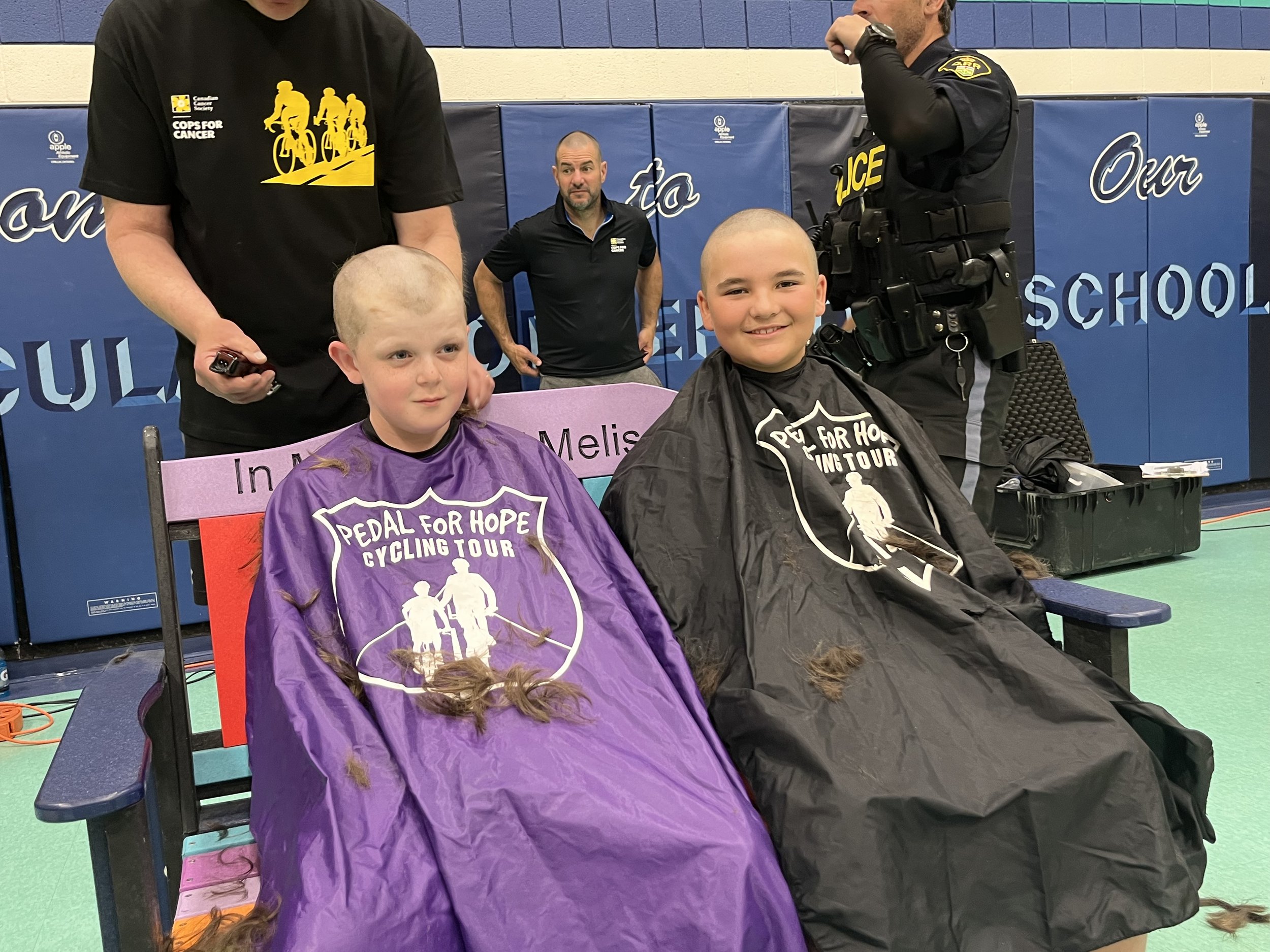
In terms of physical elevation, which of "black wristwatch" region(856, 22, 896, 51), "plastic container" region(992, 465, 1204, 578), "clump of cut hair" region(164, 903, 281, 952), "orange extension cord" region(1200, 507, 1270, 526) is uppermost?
"black wristwatch" region(856, 22, 896, 51)

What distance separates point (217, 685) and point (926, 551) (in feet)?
3.62

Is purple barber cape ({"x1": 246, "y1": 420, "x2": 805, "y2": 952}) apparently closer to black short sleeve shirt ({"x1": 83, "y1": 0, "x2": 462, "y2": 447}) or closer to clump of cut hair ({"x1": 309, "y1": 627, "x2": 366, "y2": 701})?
clump of cut hair ({"x1": 309, "y1": 627, "x2": 366, "y2": 701})

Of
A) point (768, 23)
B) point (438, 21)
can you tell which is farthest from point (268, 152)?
point (768, 23)

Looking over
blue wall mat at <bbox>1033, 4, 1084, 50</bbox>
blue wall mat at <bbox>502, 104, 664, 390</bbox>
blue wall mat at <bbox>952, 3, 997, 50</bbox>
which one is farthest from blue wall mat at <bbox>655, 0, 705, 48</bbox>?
blue wall mat at <bbox>1033, 4, 1084, 50</bbox>

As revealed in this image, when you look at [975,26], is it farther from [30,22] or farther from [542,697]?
[542,697]

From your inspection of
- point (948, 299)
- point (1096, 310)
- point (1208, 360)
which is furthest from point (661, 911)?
point (1208, 360)

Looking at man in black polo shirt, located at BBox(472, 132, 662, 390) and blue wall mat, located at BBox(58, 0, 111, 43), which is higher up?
blue wall mat, located at BBox(58, 0, 111, 43)

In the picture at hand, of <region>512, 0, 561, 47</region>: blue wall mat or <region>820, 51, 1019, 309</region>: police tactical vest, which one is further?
<region>512, 0, 561, 47</region>: blue wall mat

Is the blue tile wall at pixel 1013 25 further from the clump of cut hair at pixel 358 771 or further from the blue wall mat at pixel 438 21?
the clump of cut hair at pixel 358 771

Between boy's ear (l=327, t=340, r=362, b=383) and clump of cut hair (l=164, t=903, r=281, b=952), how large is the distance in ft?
2.42

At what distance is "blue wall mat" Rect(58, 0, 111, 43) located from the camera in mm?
3771

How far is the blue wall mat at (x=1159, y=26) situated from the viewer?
541cm

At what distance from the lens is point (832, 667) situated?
1.35 metres

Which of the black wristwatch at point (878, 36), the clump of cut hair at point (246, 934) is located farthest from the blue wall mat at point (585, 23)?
the clump of cut hair at point (246, 934)
